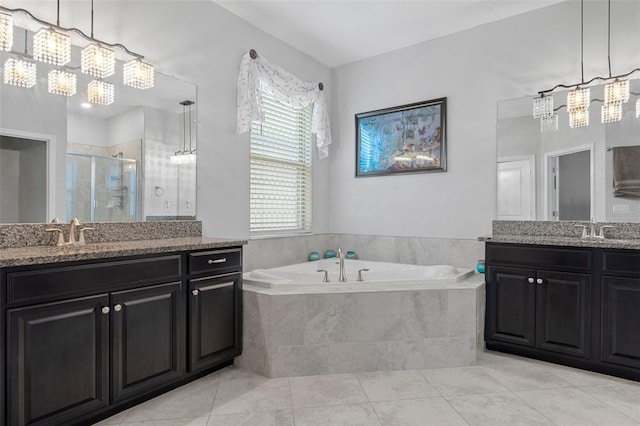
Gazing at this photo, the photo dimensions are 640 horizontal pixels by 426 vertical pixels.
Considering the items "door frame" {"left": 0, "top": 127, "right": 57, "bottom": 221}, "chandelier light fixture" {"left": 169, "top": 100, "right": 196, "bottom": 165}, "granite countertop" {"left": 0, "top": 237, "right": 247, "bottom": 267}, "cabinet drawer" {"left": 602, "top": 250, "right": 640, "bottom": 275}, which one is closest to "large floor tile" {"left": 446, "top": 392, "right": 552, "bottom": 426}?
"cabinet drawer" {"left": 602, "top": 250, "right": 640, "bottom": 275}

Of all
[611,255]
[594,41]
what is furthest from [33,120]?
[594,41]

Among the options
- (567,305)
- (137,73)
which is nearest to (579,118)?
(567,305)

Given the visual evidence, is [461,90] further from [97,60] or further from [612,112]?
[97,60]

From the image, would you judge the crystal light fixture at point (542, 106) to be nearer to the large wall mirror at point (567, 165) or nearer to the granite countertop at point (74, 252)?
the large wall mirror at point (567, 165)

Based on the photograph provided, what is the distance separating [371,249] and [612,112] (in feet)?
7.83

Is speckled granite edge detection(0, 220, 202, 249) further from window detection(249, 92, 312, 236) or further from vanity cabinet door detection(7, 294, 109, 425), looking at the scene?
window detection(249, 92, 312, 236)

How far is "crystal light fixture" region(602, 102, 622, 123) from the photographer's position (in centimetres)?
282

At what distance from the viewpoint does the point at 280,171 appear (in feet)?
12.5

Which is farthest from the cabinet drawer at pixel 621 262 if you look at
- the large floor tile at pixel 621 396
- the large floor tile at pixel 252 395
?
the large floor tile at pixel 252 395

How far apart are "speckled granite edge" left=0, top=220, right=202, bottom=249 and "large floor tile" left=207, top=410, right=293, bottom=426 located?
1.27 metres

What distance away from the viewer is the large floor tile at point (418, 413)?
192cm

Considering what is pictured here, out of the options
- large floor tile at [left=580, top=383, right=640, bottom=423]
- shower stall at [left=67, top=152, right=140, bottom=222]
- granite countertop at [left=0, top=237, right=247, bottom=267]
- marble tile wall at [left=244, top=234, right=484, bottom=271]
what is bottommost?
large floor tile at [left=580, top=383, right=640, bottom=423]

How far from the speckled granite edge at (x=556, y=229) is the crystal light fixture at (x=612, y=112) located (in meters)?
0.81

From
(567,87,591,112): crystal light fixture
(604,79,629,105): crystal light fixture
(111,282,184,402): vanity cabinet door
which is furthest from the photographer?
(567,87,591,112): crystal light fixture
